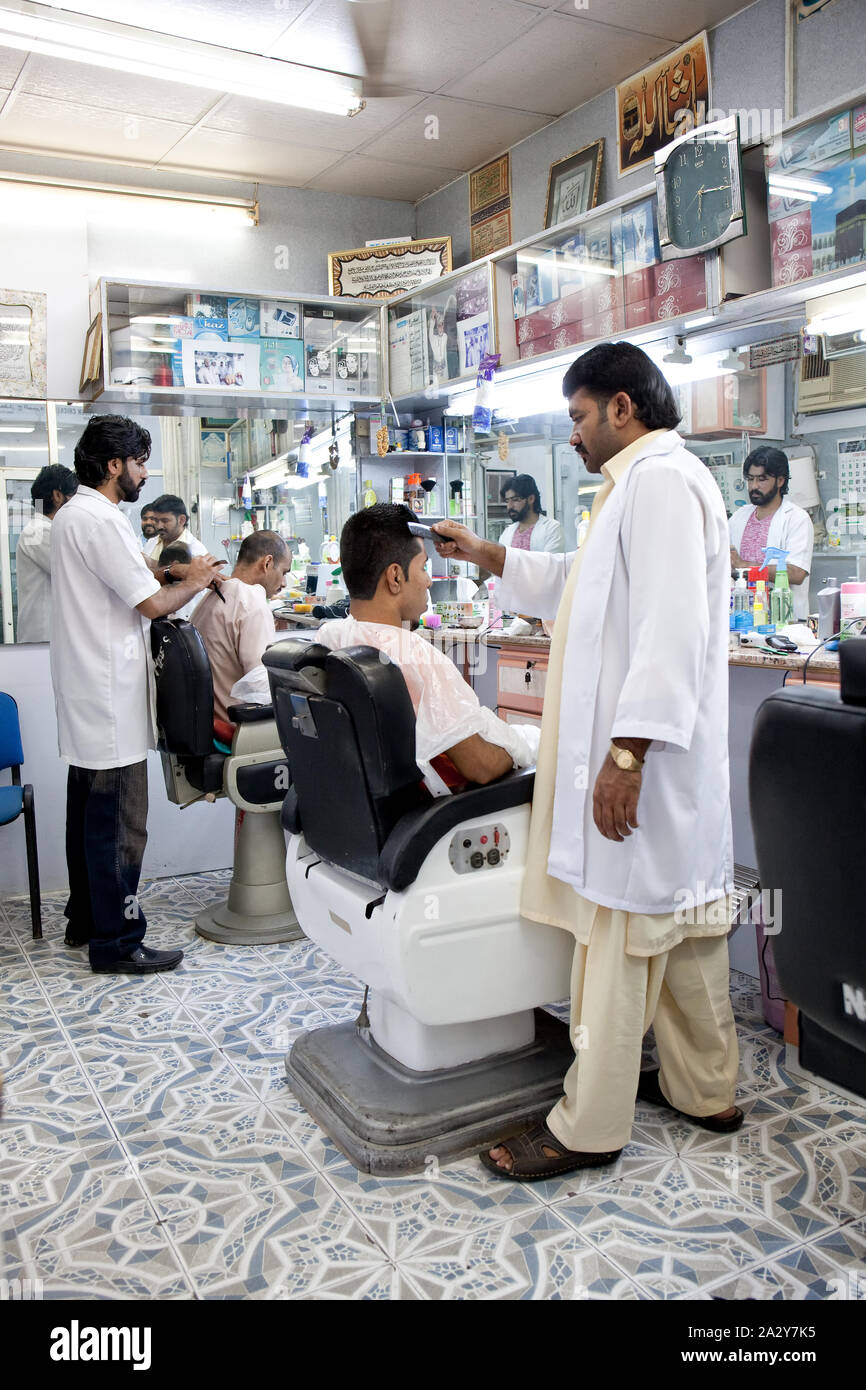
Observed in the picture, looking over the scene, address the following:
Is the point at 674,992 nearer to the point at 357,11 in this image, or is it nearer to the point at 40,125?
the point at 357,11

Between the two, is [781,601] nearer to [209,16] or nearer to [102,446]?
[102,446]

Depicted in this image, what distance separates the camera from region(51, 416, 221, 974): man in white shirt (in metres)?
3.03

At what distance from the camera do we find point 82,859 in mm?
3359

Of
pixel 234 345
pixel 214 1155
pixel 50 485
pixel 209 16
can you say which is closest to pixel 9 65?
pixel 209 16

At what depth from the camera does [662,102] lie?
12.3 ft

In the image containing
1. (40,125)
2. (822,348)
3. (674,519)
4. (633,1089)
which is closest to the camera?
(674,519)

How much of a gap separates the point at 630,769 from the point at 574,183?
3341mm

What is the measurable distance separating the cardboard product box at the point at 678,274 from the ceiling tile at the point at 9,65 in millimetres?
2417

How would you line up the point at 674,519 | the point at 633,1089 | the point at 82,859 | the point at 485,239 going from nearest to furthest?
the point at 674,519 → the point at 633,1089 → the point at 82,859 → the point at 485,239

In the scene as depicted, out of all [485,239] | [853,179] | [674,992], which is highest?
[485,239]

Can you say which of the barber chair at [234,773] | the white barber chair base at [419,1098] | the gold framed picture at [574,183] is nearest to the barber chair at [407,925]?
the white barber chair base at [419,1098]

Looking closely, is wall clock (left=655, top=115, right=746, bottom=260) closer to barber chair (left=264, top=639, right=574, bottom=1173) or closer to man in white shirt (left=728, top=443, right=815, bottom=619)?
man in white shirt (left=728, top=443, right=815, bottom=619)

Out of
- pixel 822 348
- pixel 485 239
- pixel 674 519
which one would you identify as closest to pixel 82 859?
pixel 674 519

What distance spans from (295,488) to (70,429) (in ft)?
3.65
